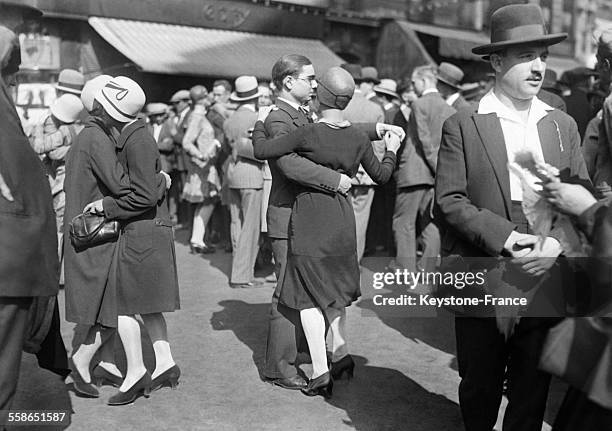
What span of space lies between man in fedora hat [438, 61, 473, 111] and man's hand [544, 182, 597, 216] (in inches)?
189

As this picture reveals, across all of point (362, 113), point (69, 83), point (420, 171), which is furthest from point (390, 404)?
point (69, 83)

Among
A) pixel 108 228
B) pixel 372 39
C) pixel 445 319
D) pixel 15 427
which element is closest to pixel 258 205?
pixel 445 319

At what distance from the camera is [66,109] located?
695cm

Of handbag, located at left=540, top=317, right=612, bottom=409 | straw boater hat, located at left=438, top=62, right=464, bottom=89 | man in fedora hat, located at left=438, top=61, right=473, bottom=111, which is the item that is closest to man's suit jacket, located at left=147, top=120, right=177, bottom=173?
man in fedora hat, located at left=438, top=61, right=473, bottom=111

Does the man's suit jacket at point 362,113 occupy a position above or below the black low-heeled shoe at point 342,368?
above

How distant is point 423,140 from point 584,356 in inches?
204

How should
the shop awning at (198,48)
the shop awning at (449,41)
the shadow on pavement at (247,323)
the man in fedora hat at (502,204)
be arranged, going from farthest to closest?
the shop awning at (449,41), the shop awning at (198,48), the shadow on pavement at (247,323), the man in fedora hat at (502,204)

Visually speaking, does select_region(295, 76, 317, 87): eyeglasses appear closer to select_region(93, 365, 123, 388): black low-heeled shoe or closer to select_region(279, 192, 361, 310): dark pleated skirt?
select_region(279, 192, 361, 310): dark pleated skirt

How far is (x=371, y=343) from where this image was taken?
19.6 feet

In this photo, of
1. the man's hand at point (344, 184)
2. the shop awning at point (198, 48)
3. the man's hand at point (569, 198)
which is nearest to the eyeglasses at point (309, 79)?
the man's hand at point (344, 184)

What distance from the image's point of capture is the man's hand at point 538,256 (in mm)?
3195

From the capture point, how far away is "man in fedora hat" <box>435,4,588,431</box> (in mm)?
3406

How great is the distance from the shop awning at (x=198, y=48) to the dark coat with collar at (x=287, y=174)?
968 centimetres

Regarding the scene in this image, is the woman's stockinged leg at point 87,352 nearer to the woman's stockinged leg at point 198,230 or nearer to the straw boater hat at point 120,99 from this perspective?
the straw boater hat at point 120,99
